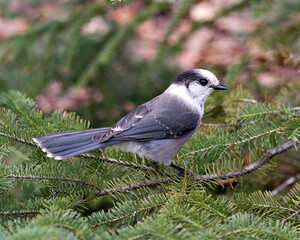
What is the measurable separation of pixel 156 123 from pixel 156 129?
0.05 meters

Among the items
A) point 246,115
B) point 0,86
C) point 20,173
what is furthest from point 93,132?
point 0,86

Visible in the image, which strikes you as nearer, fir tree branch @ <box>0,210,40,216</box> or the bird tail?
fir tree branch @ <box>0,210,40,216</box>

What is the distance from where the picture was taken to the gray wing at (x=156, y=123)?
8.98 feet

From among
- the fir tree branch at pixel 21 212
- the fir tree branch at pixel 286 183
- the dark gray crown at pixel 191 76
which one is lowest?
the fir tree branch at pixel 286 183

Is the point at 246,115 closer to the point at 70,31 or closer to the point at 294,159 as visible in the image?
the point at 294,159

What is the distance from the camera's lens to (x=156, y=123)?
2865 mm

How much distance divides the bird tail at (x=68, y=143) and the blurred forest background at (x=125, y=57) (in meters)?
0.60

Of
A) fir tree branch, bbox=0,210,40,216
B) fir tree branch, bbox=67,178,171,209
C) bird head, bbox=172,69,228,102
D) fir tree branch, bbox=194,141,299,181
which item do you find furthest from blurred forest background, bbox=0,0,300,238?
fir tree branch, bbox=0,210,40,216

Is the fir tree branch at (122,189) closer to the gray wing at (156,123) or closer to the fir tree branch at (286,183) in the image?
the gray wing at (156,123)

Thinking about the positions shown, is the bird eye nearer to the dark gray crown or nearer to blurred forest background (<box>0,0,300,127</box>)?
the dark gray crown

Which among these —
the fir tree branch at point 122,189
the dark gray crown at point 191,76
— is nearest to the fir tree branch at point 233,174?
the fir tree branch at point 122,189

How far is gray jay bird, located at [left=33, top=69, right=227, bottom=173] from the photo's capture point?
91.7 inches

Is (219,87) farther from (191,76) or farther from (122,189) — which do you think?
(122,189)

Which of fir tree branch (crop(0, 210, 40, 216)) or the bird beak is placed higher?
fir tree branch (crop(0, 210, 40, 216))
